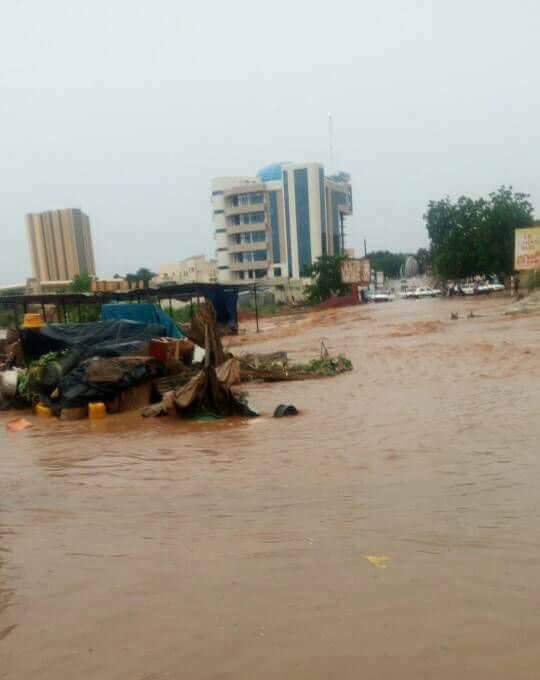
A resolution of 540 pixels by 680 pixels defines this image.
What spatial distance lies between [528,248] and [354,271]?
19010mm

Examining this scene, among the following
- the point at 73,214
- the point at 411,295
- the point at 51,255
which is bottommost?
the point at 411,295

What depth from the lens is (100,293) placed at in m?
20.0

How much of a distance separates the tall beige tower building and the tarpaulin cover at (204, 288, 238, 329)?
176ft

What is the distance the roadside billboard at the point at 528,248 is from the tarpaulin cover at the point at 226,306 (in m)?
21.1

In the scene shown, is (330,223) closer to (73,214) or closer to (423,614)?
(73,214)

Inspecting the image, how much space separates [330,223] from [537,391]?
72007 millimetres

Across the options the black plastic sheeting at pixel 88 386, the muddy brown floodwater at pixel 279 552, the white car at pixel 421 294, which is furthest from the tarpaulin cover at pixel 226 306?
the white car at pixel 421 294

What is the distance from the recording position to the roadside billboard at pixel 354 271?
52.8 metres

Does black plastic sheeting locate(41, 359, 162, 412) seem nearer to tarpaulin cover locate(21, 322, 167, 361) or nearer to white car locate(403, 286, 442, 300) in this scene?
tarpaulin cover locate(21, 322, 167, 361)

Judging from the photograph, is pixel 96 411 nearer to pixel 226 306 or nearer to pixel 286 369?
pixel 286 369

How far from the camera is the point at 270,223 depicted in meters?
72.6

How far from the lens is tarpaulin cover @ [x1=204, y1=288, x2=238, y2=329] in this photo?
26.8 metres

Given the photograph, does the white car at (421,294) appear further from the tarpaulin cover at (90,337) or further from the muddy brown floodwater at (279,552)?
the muddy brown floodwater at (279,552)

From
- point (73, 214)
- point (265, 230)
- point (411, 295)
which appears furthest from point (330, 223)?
point (73, 214)
